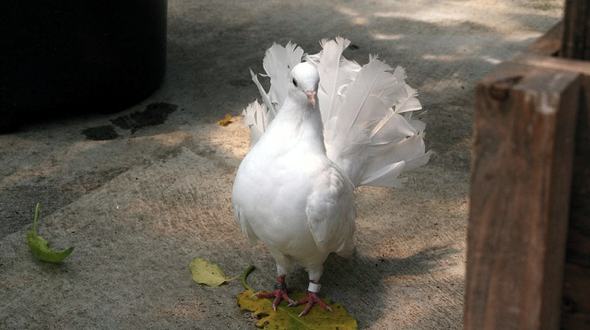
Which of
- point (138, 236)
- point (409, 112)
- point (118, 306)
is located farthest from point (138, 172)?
point (409, 112)

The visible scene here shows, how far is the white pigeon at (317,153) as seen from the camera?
282 cm

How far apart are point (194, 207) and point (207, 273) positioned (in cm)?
55

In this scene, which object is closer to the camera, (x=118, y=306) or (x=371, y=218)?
(x=118, y=306)

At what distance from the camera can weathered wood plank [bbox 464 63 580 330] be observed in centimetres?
114

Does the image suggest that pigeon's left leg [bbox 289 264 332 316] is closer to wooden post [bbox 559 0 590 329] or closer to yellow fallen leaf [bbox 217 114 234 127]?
yellow fallen leaf [bbox 217 114 234 127]

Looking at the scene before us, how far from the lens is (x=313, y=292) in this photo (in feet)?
10.6

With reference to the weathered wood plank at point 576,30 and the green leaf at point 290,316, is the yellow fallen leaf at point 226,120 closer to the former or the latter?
the green leaf at point 290,316

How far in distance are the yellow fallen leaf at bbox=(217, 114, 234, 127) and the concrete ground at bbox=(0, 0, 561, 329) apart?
1.9 inches

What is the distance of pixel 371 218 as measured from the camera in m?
3.79

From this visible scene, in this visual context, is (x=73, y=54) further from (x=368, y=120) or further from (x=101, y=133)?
(x=368, y=120)

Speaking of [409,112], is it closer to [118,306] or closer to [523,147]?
[118,306]

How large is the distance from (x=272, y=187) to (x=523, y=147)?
5.59ft

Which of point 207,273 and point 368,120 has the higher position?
point 368,120

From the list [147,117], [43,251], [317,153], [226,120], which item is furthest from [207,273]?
[147,117]
